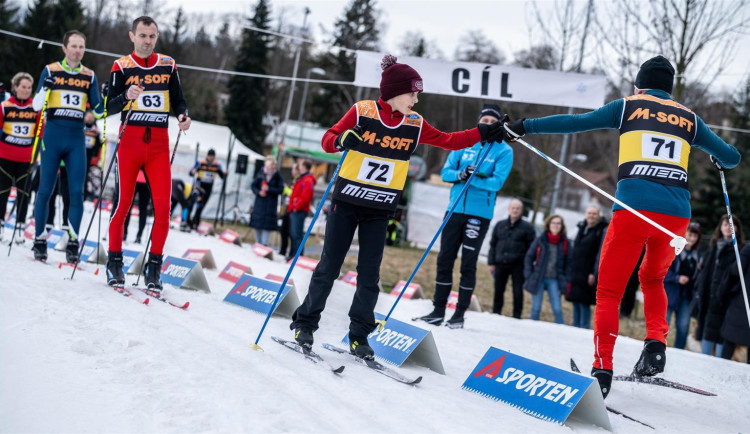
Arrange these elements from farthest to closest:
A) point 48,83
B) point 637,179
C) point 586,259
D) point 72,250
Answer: point 586,259 < point 72,250 < point 48,83 < point 637,179

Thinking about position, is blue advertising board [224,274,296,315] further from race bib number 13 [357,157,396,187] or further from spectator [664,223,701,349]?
spectator [664,223,701,349]

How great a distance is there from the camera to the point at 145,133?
236 inches

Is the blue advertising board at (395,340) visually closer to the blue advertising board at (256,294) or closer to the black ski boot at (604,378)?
the blue advertising board at (256,294)

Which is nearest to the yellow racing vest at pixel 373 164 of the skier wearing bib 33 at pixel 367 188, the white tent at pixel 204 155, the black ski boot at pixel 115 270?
the skier wearing bib 33 at pixel 367 188

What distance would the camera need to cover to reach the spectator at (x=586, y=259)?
917 cm

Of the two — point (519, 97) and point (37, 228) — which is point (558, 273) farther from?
point (37, 228)

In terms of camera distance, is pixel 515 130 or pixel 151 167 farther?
pixel 151 167

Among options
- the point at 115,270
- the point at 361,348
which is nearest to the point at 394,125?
the point at 361,348

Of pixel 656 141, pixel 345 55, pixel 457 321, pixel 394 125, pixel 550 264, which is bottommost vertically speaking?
pixel 457 321

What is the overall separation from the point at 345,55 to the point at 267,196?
3582 centimetres

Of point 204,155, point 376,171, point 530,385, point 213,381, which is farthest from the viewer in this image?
point 204,155

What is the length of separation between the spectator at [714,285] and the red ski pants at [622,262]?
3.53 metres

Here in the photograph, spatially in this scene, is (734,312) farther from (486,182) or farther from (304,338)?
(304,338)

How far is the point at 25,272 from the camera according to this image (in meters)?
5.94
